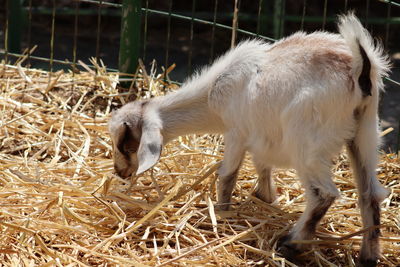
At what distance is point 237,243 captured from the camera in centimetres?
417

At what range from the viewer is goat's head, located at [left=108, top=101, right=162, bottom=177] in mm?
4402

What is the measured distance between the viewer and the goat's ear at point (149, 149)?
420 centimetres

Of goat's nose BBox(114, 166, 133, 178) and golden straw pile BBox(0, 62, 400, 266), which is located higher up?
goat's nose BBox(114, 166, 133, 178)

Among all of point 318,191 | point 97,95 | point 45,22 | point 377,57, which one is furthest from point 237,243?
point 45,22

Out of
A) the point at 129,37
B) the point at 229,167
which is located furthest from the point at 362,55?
the point at 129,37

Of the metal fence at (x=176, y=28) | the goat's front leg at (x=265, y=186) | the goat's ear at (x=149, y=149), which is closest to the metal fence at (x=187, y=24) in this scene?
the metal fence at (x=176, y=28)

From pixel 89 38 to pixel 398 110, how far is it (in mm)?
4228

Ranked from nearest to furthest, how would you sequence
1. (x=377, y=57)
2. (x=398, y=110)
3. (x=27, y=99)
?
(x=377, y=57), (x=27, y=99), (x=398, y=110)

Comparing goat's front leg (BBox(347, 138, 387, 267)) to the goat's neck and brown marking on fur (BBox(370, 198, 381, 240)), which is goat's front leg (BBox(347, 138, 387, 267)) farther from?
the goat's neck

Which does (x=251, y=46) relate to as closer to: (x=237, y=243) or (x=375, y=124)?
(x=375, y=124)

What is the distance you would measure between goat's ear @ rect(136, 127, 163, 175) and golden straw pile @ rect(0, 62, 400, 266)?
0.25m

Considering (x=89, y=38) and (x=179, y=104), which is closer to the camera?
(x=179, y=104)

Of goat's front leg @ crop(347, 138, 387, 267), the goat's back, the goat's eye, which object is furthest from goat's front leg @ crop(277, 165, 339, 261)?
the goat's eye

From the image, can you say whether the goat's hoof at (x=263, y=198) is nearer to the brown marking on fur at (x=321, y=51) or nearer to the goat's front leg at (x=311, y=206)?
the goat's front leg at (x=311, y=206)
